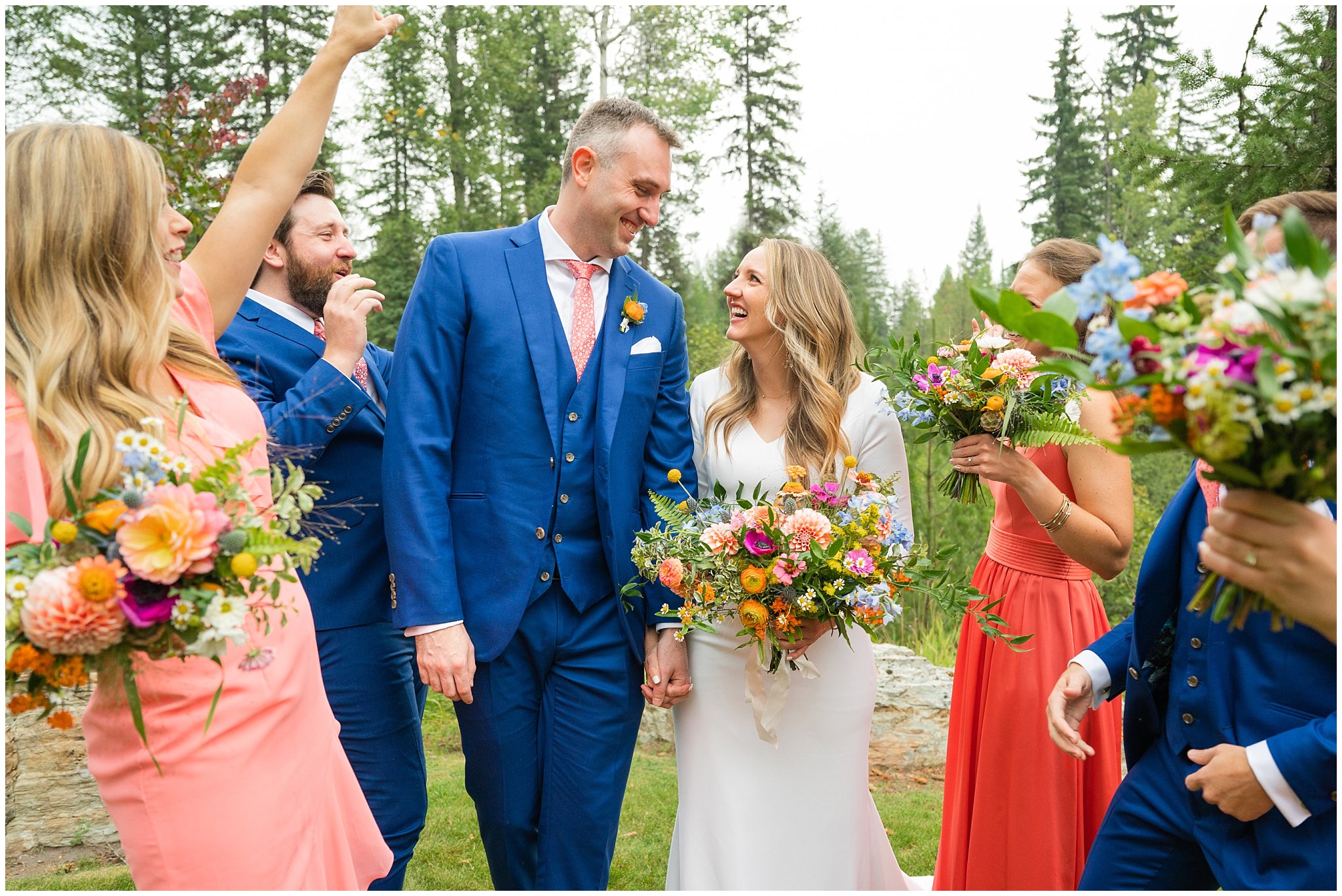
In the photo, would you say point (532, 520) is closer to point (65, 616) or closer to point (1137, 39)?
point (65, 616)

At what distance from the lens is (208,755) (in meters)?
2.23

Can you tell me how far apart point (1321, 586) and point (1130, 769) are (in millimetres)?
1190

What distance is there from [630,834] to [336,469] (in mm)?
3278

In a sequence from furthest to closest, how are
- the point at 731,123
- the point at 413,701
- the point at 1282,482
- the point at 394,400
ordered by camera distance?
the point at 731,123 < the point at 413,701 < the point at 394,400 < the point at 1282,482

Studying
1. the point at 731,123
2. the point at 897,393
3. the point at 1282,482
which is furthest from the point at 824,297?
the point at 731,123

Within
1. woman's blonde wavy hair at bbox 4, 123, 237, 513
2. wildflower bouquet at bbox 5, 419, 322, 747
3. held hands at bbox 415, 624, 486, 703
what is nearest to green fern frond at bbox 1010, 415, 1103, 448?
held hands at bbox 415, 624, 486, 703

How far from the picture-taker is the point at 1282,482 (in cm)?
180

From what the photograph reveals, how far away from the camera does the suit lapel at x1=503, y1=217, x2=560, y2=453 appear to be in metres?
3.35

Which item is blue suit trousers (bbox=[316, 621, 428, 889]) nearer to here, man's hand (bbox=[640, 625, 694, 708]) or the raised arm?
man's hand (bbox=[640, 625, 694, 708])

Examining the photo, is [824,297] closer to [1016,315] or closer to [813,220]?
[1016,315]

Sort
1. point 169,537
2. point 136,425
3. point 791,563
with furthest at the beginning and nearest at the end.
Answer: point 791,563
point 136,425
point 169,537

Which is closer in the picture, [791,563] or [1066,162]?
[791,563]

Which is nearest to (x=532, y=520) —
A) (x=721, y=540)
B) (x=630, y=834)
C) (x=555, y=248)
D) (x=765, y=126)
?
(x=721, y=540)

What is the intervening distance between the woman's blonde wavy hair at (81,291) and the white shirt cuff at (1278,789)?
8.90ft
